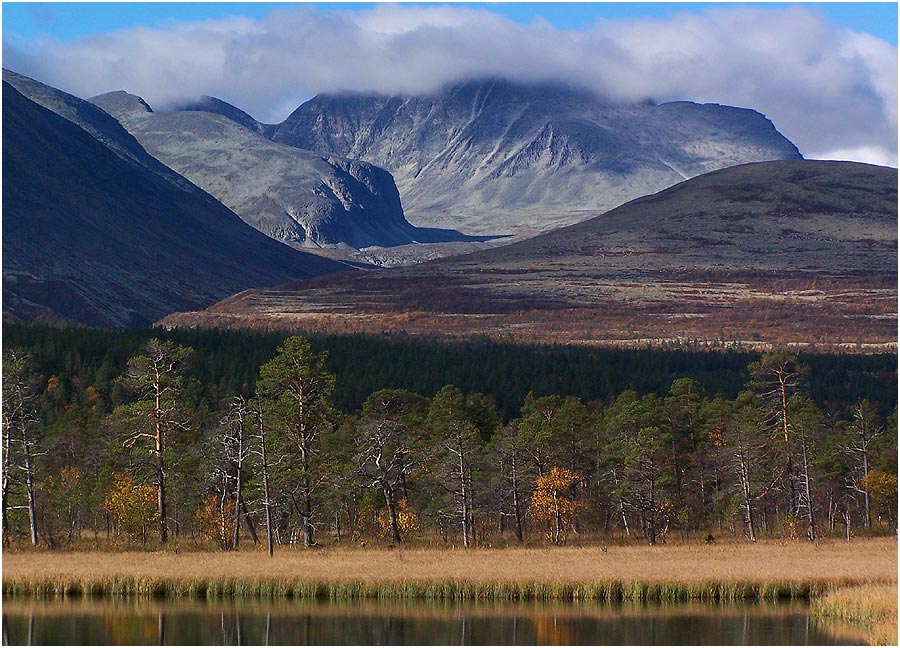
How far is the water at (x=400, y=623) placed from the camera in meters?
45.6

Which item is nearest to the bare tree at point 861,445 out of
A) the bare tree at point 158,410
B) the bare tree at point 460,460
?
the bare tree at point 460,460

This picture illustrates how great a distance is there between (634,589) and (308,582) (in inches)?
523

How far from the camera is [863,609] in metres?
47.1

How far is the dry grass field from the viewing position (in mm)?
54844

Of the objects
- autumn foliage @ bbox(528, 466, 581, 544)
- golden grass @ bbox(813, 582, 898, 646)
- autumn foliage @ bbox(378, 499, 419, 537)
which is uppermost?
golden grass @ bbox(813, 582, 898, 646)

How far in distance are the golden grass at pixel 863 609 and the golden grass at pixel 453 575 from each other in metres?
3.69

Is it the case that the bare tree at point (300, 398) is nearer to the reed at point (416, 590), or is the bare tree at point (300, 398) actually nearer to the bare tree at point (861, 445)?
the reed at point (416, 590)

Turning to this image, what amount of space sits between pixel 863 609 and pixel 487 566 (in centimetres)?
1812

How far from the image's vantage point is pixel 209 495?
88.1 metres

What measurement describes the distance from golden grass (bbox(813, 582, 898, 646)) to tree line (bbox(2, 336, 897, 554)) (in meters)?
24.3

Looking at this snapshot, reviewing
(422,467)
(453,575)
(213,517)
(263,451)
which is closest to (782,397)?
(422,467)

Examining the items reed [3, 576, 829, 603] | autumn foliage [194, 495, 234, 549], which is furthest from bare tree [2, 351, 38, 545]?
reed [3, 576, 829, 603]

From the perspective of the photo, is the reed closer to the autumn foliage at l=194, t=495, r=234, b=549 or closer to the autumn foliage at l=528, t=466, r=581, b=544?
the autumn foliage at l=528, t=466, r=581, b=544

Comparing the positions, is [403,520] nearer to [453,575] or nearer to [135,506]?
[135,506]
